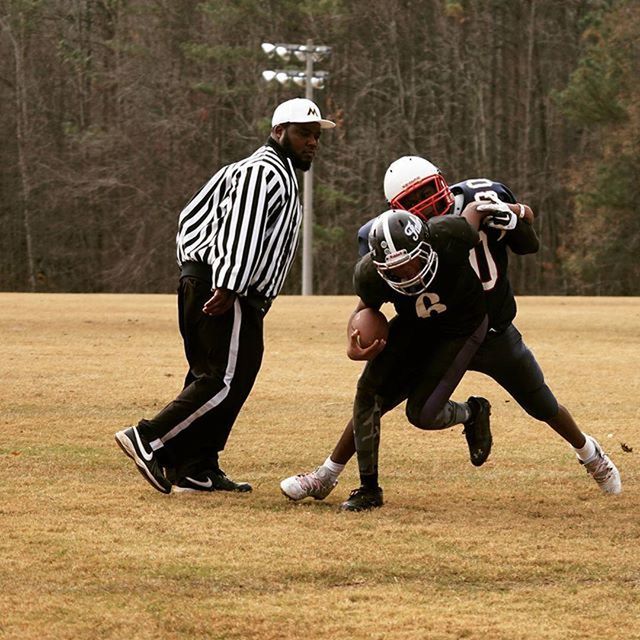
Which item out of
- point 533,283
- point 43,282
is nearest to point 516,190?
point 533,283

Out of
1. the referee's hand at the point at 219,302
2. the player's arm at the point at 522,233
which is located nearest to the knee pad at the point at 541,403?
the player's arm at the point at 522,233

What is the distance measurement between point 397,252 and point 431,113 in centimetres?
4301

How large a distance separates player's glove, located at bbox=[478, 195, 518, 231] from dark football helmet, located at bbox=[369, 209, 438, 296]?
0.40 m

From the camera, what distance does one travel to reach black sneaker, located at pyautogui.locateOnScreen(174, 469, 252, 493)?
6.64 meters

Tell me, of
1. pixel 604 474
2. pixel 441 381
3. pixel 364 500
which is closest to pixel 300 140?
pixel 441 381

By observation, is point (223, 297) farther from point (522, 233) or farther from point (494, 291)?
point (522, 233)

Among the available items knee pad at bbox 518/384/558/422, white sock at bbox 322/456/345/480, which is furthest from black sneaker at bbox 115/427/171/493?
knee pad at bbox 518/384/558/422

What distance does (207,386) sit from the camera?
6.61 metres

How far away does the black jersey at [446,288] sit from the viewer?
5.90 metres

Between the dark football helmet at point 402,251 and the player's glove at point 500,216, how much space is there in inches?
15.7

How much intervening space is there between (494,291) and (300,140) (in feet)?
3.73

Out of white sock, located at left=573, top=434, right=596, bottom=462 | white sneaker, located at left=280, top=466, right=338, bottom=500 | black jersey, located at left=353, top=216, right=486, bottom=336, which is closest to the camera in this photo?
black jersey, located at left=353, top=216, right=486, bottom=336

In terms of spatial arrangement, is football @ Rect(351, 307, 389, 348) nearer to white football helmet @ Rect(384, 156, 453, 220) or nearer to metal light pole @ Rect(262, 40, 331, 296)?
white football helmet @ Rect(384, 156, 453, 220)

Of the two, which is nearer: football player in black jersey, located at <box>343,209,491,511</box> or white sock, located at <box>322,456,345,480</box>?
football player in black jersey, located at <box>343,209,491,511</box>
